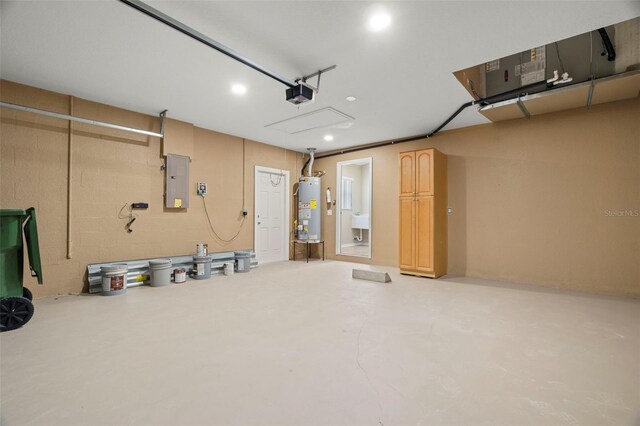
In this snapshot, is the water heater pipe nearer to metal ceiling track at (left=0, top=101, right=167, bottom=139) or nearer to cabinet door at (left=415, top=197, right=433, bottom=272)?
cabinet door at (left=415, top=197, right=433, bottom=272)

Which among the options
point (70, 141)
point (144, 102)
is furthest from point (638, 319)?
point (70, 141)

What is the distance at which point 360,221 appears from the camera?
30.4ft

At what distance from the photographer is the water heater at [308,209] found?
280 inches

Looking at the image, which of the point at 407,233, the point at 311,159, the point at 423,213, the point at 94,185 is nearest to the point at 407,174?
the point at 423,213

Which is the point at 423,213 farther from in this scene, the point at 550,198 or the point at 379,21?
the point at 379,21

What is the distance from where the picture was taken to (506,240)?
500 centimetres

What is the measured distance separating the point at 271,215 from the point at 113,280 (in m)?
3.48

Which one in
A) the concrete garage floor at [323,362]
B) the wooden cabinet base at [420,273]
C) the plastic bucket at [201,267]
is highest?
the plastic bucket at [201,267]

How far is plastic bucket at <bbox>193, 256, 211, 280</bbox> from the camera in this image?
5.09m

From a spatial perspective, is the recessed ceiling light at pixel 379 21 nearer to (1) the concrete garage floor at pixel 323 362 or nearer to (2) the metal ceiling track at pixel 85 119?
(1) the concrete garage floor at pixel 323 362

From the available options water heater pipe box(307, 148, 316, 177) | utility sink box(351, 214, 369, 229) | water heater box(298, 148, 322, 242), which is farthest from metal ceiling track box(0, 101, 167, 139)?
utility sink box(351, 214, 369, 229)

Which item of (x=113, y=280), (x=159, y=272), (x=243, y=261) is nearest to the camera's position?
(x=113, y=280)

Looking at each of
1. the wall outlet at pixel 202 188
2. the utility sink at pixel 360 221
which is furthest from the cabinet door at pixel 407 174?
the wall outlet at pixel 202 188

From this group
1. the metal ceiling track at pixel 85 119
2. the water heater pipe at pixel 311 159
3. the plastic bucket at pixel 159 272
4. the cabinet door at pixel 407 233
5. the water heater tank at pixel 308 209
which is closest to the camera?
the metal ceiling track at pixel 85 119
